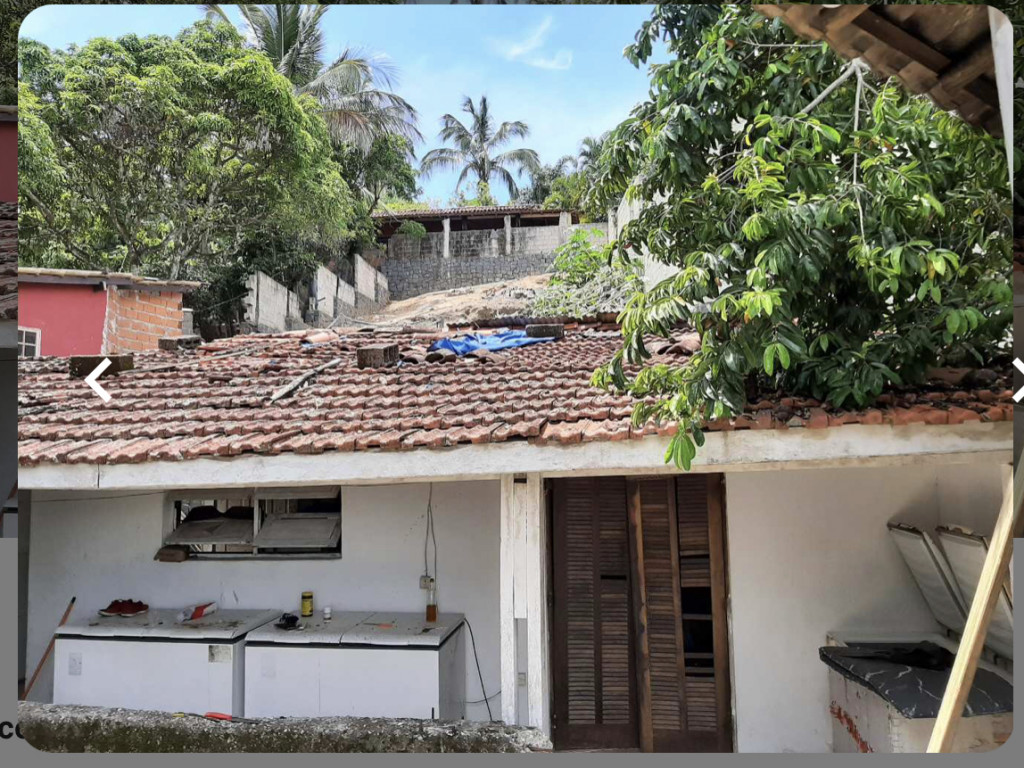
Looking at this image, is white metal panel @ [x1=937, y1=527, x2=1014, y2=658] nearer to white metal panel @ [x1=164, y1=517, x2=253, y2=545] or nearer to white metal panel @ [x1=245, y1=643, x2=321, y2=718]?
white metal panel @ [x1=245, y1=643, x2=321, y2=718]

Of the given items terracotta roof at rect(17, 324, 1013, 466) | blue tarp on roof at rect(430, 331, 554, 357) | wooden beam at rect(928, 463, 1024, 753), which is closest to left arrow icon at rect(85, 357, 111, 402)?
terracotta roof at rect(17, 324, 1013, 466)

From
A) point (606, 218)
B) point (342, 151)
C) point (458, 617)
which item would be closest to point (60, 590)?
point (458, 617)

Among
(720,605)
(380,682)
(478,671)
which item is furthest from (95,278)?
(720,605)

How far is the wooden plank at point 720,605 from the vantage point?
137 inches

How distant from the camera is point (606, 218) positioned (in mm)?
3045

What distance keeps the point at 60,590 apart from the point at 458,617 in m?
2.11

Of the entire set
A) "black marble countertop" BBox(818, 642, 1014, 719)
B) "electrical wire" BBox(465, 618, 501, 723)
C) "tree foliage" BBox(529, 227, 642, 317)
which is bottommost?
"electrical wire" BBox(465, 618, 501, 723)

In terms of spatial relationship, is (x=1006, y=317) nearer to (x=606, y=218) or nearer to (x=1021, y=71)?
(x=1021, y=71)

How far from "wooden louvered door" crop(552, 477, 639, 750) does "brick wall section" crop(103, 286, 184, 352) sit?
85.1 inches

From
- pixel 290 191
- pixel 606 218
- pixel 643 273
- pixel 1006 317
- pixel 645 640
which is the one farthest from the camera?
pixel 643 273

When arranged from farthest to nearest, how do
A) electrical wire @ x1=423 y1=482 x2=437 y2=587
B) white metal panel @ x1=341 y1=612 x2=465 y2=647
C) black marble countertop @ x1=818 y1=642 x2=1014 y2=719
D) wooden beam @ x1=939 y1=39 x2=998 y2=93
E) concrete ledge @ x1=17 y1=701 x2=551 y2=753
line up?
electrical wire @ x1=423 y1=482 x2=437 y2=587
white metal panel @ x1=341 y1=612 x2=465 y2=647
concrete ledge @ x1=17 y1=701 x2=551 y2=753
black marble countertop @ x1=818 y1=642 x2=1014 y2=719
wooden beam @ x1=939 y1=39 x2=998 y2=93

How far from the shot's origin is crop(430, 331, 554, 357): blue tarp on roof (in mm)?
3834

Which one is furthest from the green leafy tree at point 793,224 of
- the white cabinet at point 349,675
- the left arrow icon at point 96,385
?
the left arrow icon at point 96,385

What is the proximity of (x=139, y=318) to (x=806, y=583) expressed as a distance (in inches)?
138
